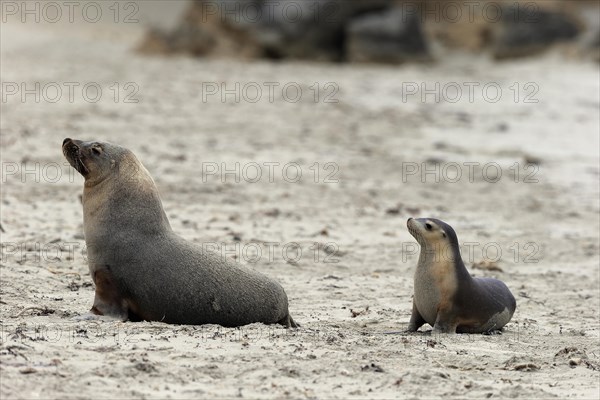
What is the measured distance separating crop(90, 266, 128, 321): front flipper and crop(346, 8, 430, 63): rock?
19918 mm

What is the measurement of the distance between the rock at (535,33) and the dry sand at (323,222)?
10.6 ft

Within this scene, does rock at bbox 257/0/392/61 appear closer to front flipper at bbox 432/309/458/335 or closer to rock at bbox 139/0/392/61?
rock at bbox 139/0/392/61

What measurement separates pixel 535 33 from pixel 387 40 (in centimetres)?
342

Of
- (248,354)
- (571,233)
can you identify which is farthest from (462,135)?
(248,354)

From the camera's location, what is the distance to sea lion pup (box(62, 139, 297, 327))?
6.28 m

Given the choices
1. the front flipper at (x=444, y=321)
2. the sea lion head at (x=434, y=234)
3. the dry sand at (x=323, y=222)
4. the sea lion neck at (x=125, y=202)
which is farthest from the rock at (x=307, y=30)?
the front flipper at (x=444, y=321)

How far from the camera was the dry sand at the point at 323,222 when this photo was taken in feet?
17.1

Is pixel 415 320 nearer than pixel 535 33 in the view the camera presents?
Yes

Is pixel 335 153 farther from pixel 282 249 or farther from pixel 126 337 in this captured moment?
pixel 126 337

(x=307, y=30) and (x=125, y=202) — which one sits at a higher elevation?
(x=307, y=30)

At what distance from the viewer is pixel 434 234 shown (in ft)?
22.5

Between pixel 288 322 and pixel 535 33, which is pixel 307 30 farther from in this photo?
pixel 288 322

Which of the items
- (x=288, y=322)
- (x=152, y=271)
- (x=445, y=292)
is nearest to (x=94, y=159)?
(x=152, y=271)

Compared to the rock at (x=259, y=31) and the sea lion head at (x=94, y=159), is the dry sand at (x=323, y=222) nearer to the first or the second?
the sea lion head at (x=94, y=159)
